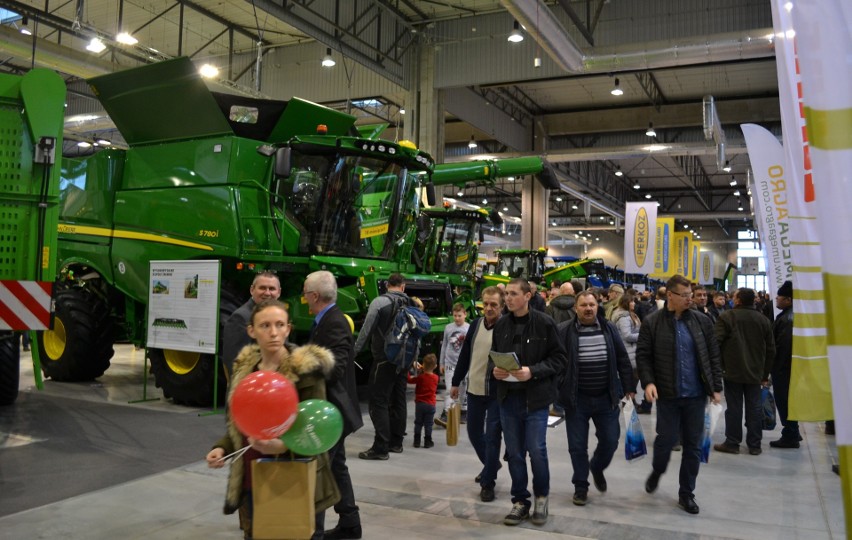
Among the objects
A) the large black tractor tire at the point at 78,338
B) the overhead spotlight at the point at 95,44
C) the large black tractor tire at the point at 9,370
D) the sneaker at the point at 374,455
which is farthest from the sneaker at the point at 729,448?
the overhead spotlight at the point at 95,44

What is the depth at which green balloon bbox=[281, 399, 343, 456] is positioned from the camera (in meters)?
2.69

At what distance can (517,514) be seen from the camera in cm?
454

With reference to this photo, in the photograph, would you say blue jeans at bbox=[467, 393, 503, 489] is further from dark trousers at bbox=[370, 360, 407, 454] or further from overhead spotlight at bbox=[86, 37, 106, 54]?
overhead spotlight at bbox=[86, 37, 106, 54]

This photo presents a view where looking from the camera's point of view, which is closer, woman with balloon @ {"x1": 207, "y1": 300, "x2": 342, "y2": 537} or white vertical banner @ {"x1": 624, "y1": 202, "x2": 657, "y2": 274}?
woman with balloon @ {"x1": 207, "y1": 300, "x2": 342, "y2": 537}

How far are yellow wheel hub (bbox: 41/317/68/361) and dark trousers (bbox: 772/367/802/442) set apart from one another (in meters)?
8.93

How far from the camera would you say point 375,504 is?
4.92m

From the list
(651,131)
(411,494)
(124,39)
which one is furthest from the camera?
(651,131)

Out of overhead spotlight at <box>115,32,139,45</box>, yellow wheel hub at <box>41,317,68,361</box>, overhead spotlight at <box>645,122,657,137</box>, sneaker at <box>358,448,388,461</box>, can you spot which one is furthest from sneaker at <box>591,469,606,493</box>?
overhead spotlight at <box>645,122,657,137</box>

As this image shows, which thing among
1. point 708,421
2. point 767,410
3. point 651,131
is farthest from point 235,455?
point 651,131

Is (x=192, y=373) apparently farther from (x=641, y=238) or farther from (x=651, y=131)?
(x=651, y=131)

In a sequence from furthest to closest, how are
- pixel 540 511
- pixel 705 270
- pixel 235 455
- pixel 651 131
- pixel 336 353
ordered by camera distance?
pixel 705 270 < pixel 651 131 < pixel 540 511 < pixel 336 353 < pixel 235 455

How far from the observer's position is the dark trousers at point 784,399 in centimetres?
729

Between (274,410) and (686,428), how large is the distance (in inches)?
138

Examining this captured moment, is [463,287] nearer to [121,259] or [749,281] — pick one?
[121,259]
